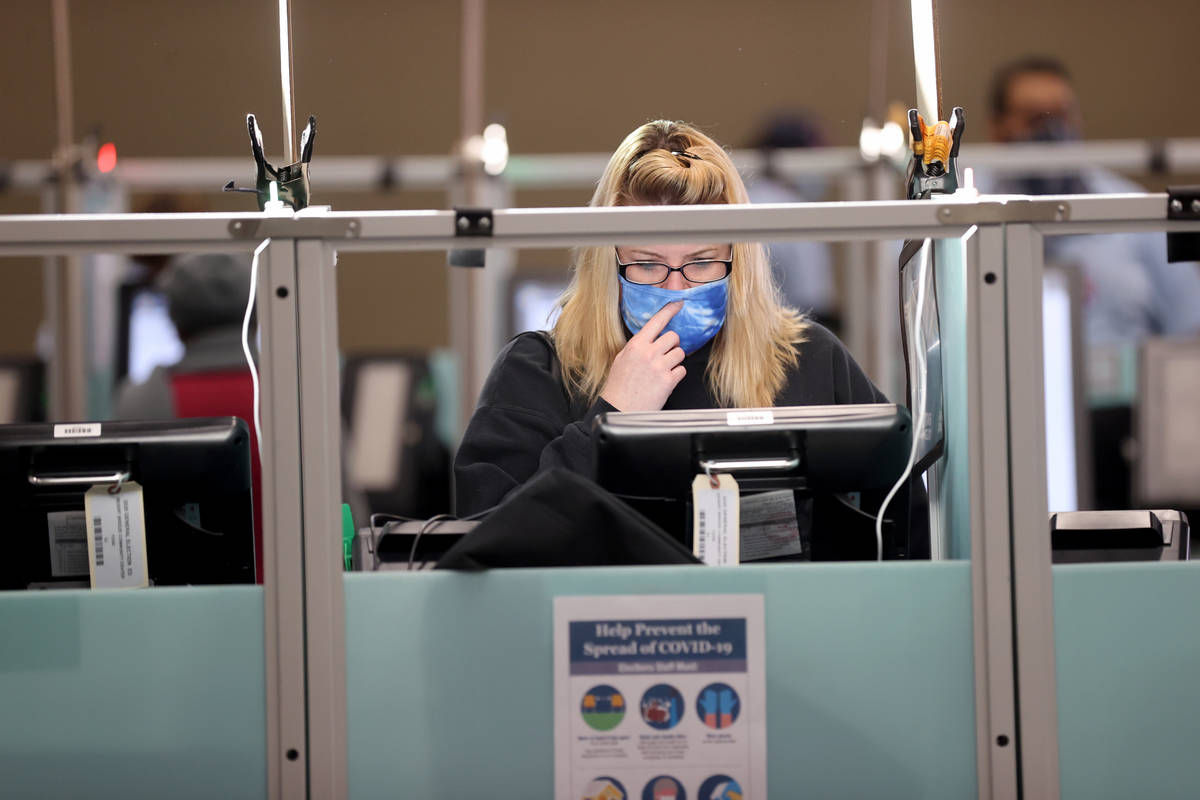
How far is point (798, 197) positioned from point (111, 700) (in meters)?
3.45

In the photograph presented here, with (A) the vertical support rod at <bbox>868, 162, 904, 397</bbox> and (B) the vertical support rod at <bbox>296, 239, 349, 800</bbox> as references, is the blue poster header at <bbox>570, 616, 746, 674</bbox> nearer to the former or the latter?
(B) the vertical support rod at <bbox>296, 239, 349, 800</bbox>

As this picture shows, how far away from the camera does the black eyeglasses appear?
Result: 57.8 inches

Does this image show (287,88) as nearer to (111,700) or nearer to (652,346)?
(652,346)

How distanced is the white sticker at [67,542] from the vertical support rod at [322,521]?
26 cm

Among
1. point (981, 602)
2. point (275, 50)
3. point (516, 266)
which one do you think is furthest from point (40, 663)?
point (516, 266)

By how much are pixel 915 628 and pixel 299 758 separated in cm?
55

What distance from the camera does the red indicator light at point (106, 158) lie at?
3289mm

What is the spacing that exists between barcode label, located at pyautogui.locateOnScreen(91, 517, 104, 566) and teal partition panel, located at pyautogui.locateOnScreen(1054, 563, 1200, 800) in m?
0.86

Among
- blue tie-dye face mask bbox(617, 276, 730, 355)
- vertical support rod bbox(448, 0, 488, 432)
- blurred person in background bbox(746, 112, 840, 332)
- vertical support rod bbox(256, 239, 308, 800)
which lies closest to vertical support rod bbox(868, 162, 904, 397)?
blurred person in background bbox(746, 112, 840, 332)

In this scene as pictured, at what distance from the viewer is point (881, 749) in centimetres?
99

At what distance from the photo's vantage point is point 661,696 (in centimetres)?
98

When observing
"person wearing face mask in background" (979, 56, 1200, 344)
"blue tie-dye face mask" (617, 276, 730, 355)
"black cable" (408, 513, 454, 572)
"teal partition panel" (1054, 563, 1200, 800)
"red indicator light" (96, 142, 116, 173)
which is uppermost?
"red indicator light" (96, 142, 116, 173)

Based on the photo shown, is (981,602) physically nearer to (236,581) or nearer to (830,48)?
(236,581)

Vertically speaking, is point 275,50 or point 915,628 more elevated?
point 275,50
